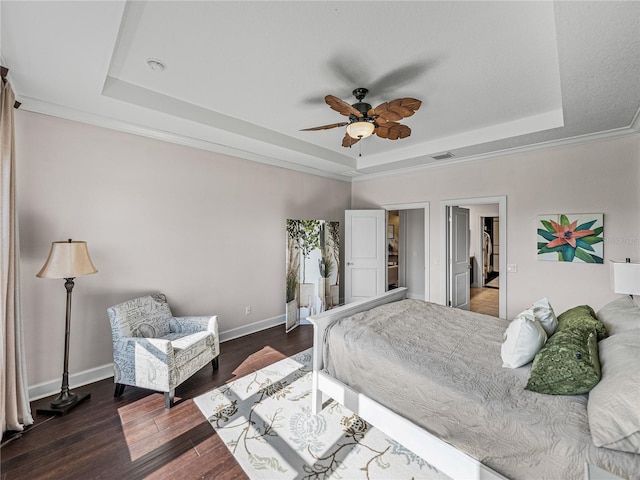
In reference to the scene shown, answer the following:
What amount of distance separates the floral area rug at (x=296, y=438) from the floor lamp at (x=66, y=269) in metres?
1.09

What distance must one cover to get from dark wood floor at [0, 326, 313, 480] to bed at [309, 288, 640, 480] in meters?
0.89

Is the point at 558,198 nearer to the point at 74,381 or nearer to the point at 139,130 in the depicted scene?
the point at 139,130

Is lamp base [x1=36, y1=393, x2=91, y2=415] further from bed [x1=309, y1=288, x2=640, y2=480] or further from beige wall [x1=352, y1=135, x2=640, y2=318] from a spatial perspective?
beige wall [x1=352, y1=135, x2=640, y2=318]

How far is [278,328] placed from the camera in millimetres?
Result: 4379

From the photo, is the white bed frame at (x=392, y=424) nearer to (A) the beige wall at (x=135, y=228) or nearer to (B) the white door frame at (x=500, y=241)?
(A) the beige wall at (x=135, y=228)

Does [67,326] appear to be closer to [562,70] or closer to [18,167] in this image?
[18,167]

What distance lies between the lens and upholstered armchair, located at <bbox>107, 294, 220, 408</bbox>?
2396 millimetres

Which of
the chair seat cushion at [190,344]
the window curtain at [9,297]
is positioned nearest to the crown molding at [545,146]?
the chair seat cushion at [190,344]

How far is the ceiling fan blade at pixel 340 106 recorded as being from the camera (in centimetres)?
205

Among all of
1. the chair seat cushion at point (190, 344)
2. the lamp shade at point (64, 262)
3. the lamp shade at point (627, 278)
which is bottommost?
the chair seat cushion at point (190, 344)

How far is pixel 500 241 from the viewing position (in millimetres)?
3945

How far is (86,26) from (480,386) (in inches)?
120

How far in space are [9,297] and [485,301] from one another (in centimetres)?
737

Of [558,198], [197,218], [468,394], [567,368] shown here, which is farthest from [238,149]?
[558,198]
